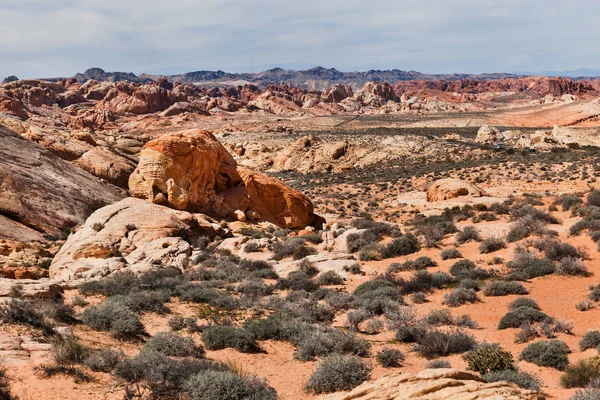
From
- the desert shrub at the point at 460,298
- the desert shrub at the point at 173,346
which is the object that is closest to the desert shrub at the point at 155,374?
the desert shrub at the point at 173,346

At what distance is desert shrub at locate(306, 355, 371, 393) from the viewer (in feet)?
25.3

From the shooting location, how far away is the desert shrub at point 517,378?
7.16 meters

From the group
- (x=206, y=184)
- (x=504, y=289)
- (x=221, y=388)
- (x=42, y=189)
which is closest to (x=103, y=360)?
(x=221, y=388)

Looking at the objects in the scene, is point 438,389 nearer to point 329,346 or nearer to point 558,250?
point 329,346

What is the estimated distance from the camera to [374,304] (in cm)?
1260

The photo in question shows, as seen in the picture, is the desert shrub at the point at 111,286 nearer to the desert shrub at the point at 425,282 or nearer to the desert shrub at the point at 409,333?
the desert shrub at the point at 409,333

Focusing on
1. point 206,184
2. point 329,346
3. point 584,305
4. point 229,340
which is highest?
point 206,184

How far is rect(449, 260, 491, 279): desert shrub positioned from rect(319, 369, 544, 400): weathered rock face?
390 inches

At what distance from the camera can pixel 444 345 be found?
9594mm

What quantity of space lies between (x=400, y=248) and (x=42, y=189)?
17.1 meters

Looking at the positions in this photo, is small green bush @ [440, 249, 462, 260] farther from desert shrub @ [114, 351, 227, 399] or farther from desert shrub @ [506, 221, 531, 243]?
desert shrub @ [114, 351, 227, 399]

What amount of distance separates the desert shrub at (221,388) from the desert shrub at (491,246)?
12.8 meters

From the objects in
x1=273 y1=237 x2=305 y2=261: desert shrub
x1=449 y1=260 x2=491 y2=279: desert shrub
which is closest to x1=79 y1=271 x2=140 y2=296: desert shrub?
x1=273 y1=237 x2=305 y2=261: desert shrub

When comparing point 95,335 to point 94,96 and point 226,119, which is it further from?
point 94,96
